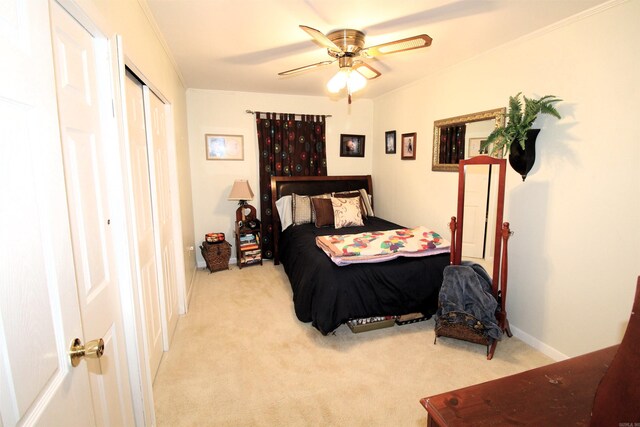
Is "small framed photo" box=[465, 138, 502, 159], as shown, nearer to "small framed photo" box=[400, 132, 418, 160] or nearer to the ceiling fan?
"small framed photo" box=[400, 132, 418, 160]

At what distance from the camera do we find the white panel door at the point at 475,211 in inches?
106

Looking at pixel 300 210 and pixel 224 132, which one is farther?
pixel 224 132

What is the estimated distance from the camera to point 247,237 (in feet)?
14.2

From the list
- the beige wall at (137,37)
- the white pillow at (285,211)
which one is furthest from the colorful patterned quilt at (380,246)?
the beige wall at (137,37)

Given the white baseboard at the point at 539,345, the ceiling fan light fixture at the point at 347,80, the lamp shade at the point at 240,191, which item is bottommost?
the white baseboard at the point at 539,345

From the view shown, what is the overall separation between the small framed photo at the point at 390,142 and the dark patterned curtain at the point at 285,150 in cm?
91

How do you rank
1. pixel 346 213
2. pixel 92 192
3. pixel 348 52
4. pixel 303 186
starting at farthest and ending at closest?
pixel 303 186 → pixel 346 213 → pixel 348 52 → pixel 92 192

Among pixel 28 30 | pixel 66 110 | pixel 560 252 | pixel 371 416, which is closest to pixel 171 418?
pixel 371 416

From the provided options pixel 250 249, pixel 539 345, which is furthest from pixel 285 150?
pixel 539 345

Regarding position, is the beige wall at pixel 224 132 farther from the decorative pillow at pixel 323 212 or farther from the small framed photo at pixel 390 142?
the decorative pillow at pixel 323 212

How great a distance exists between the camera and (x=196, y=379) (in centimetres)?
211

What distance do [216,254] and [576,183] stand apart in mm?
3809

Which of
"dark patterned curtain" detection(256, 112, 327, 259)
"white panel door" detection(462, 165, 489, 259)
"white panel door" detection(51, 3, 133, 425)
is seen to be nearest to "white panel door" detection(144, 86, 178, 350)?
"white panel door" detection(51, 3, 133, 425)

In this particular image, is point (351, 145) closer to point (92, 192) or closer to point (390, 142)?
point (390, 142)
